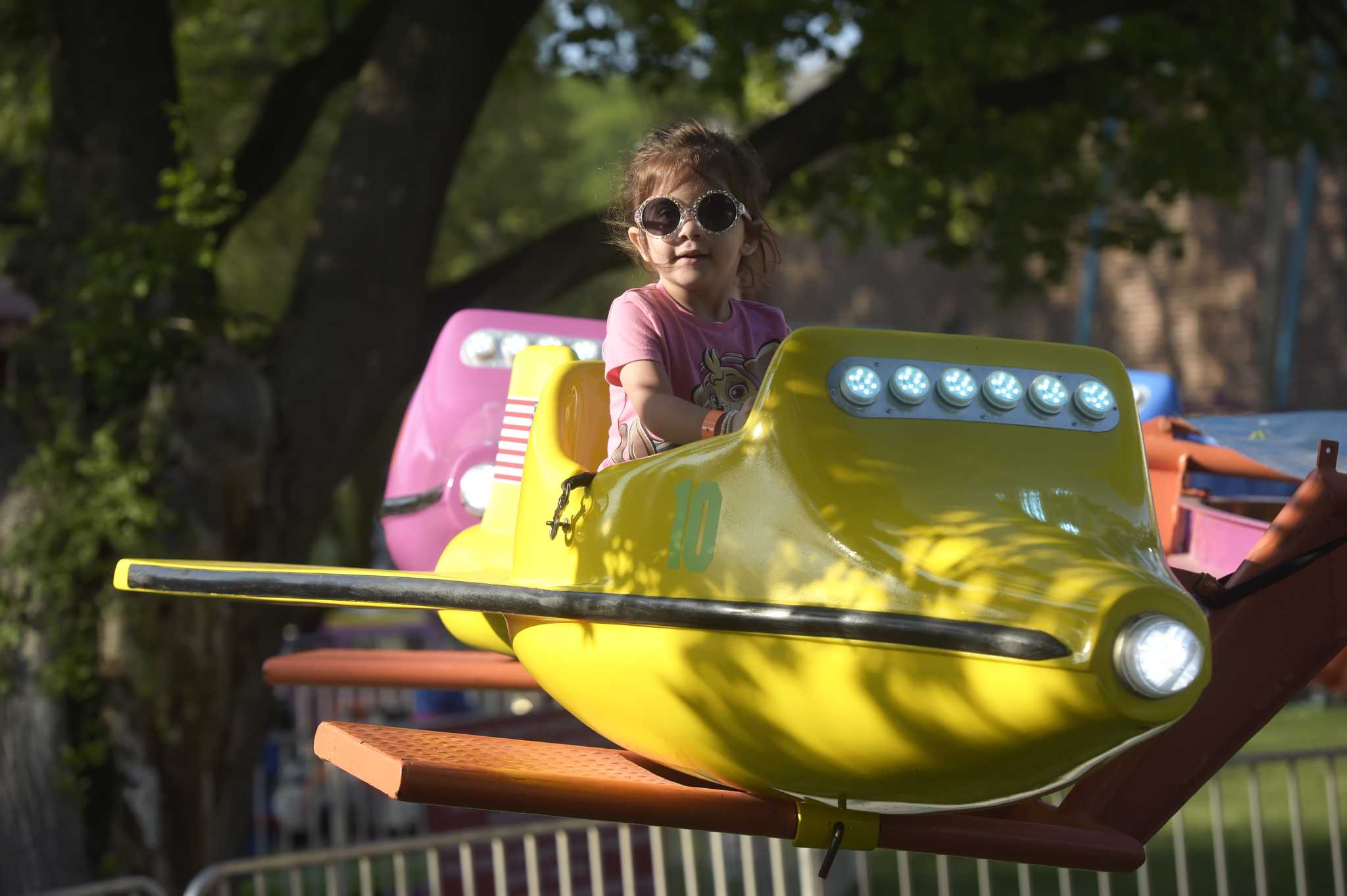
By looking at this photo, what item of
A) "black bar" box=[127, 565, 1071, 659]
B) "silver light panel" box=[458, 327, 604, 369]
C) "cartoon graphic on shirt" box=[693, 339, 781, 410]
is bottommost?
"black bar" box=[127, 565, 1071, 659]

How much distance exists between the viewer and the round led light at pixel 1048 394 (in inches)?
82.6

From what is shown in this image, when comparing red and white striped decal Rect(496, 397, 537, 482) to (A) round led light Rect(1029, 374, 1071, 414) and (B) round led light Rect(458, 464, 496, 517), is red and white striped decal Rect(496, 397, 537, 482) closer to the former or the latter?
(B) round led light Rect(458, 464, 496, 517)

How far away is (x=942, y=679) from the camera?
1858 mm

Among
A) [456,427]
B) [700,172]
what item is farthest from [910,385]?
[456,427]

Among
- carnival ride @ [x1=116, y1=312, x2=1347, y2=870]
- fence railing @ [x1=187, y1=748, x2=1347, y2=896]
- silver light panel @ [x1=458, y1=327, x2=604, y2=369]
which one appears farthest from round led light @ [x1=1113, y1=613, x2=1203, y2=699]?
fence railing @ [x1=187, y1=748, x2=1347, y2=896]

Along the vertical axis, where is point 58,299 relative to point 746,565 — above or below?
above

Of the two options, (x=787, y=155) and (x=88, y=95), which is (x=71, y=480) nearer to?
(x=88, y=95)

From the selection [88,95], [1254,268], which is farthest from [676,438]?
[1254,268]

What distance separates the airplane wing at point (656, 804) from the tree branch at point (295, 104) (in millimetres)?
7361

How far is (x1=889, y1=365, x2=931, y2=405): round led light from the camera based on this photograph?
209cm

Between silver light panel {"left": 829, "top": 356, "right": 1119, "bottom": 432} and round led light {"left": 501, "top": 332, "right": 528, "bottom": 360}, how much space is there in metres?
2.36

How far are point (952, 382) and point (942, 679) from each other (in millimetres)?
437

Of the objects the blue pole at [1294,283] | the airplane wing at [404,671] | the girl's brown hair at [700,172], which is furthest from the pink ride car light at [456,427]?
the blue pole at [1294,283]

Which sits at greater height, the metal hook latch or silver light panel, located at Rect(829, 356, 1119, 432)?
silver light panel, located at Rect(829, 356, 1119, 432)
